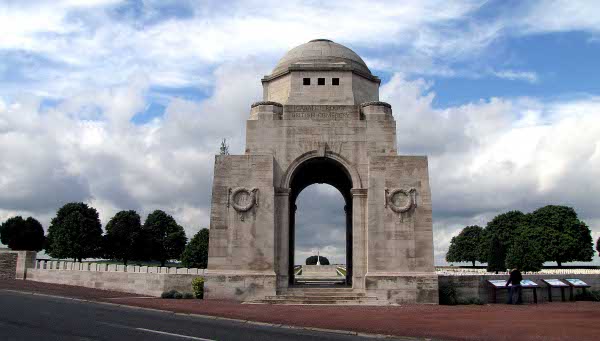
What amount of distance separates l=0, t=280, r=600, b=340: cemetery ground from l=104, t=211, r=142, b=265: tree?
4822 centimetres

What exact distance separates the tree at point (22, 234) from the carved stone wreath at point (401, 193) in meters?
63.7

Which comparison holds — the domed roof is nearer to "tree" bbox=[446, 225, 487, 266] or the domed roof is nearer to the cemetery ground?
the cemetery ground

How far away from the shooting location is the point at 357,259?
26.0m

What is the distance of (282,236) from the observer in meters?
26.4

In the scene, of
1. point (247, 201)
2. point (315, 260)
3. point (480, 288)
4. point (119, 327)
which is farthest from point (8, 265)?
point (315, 260)

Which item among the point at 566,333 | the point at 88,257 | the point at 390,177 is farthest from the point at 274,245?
the point at 88,257

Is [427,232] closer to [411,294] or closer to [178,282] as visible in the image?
[411,294]

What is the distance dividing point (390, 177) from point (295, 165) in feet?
16.3

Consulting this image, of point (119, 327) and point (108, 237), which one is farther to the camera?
point (108, 237)

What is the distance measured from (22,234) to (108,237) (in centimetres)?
1283

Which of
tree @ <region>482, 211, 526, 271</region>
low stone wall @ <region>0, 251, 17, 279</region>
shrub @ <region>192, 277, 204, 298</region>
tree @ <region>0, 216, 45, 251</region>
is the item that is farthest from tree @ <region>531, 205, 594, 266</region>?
tree @ <region>0, 216, 45, 251</region>

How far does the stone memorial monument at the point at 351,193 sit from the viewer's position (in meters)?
24.6

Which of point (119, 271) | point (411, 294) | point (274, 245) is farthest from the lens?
point (119, 271)

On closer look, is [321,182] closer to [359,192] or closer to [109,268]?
[359,192]
